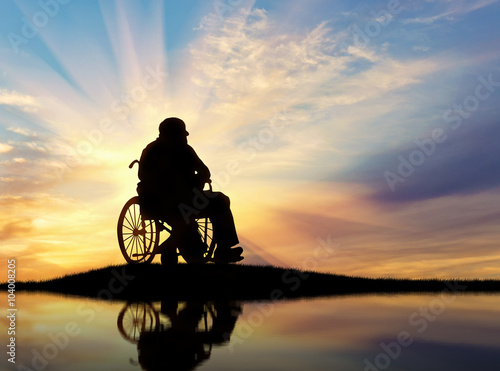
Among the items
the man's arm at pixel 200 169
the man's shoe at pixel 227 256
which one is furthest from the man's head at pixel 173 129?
the man's shoe at pixel 227 256

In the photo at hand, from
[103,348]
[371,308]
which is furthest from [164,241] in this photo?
[103,348]

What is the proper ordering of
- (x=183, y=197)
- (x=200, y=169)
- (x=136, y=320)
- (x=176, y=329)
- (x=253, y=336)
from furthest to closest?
(x=200, y=169)
(x=183, y=197)
(x=136, y=320)
(x=176, y=329)
(x=253, y=336)

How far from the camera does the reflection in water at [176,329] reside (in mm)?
5254

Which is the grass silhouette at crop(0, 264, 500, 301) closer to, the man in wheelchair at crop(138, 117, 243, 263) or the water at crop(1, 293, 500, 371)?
the man in wheelchair at crop(138, 117, 243, 263)

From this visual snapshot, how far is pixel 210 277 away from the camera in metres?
12.9

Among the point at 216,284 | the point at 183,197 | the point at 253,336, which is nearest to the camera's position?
the point at 253,336

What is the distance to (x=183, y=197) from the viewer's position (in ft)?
42.7

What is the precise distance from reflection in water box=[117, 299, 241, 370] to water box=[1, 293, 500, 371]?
0.04ft

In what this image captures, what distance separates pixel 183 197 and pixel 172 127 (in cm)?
180

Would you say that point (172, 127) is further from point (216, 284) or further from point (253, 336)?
point (253, 336)

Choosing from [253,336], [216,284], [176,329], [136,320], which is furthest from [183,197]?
[253,336]

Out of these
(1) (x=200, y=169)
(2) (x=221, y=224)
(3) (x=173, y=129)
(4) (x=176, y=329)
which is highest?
(3) (x=173, y=129)

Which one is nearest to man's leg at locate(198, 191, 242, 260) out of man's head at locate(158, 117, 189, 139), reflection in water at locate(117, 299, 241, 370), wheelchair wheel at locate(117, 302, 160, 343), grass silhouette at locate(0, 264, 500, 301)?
grass silhouette at locate(0, 264, 500, 301)

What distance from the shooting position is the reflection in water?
207 inches
